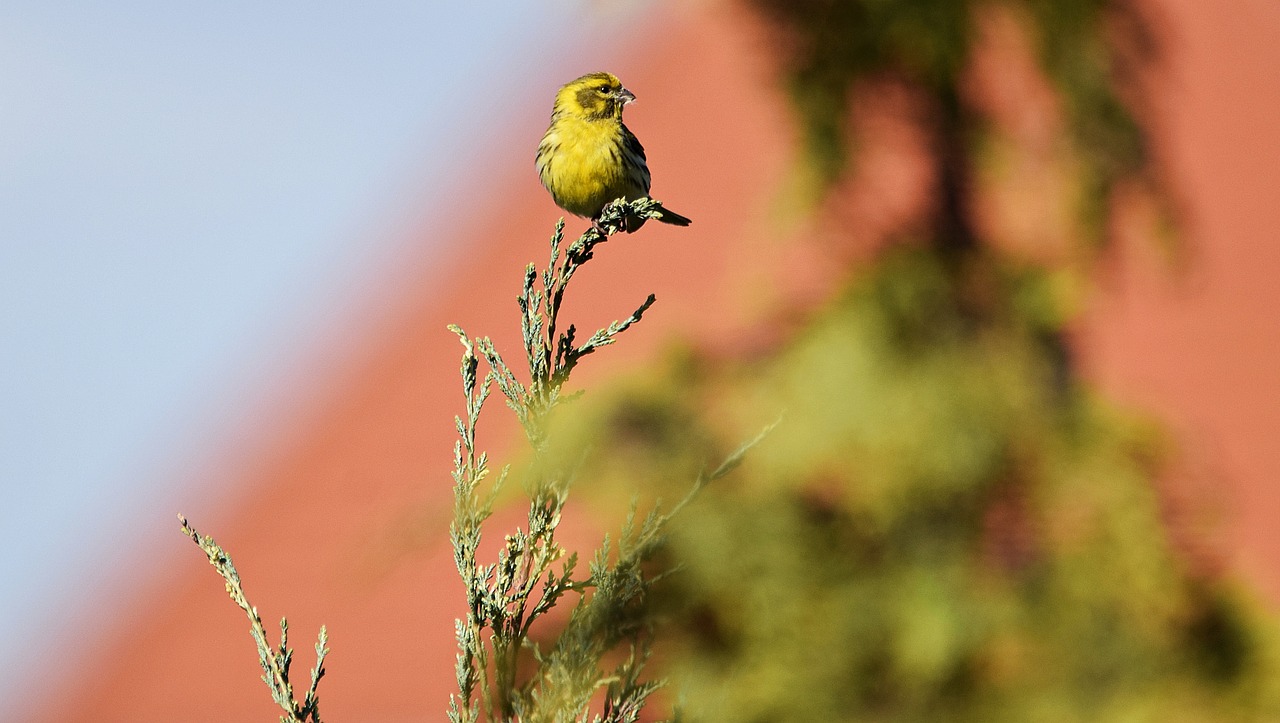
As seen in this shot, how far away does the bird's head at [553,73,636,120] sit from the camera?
16.3 ft

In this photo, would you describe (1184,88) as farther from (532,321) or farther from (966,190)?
(532,321)

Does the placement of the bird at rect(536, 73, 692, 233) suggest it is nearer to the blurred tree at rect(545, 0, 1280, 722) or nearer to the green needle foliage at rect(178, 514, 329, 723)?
the blurred tree at rect(545, 0, 1280, 722)

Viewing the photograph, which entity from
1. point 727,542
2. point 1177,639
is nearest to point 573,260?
point 727,542

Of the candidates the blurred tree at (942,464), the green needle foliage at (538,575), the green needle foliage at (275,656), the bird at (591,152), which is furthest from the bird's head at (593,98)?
the green needle foliage at (275,656)

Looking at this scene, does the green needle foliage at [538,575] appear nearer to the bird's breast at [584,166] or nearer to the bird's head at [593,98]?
the bird's breast at [584,166]

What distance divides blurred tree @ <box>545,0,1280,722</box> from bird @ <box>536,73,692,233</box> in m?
0.71

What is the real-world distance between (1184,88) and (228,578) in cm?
835

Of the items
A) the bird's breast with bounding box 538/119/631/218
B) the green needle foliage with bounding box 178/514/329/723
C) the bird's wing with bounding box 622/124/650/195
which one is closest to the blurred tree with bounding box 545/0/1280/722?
the bird's wing with bounding box 622/124/650/195

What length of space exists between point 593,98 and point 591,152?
37 centimetres

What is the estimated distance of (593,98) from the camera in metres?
5.02

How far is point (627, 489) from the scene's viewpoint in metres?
5.19

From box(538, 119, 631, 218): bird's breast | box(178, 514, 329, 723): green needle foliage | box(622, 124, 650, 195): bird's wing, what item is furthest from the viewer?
box(622, 124, 650, 195): bird's wing

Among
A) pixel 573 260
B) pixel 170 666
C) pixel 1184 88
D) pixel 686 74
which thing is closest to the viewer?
pixel 573 260

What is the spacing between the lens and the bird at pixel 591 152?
4758mm
